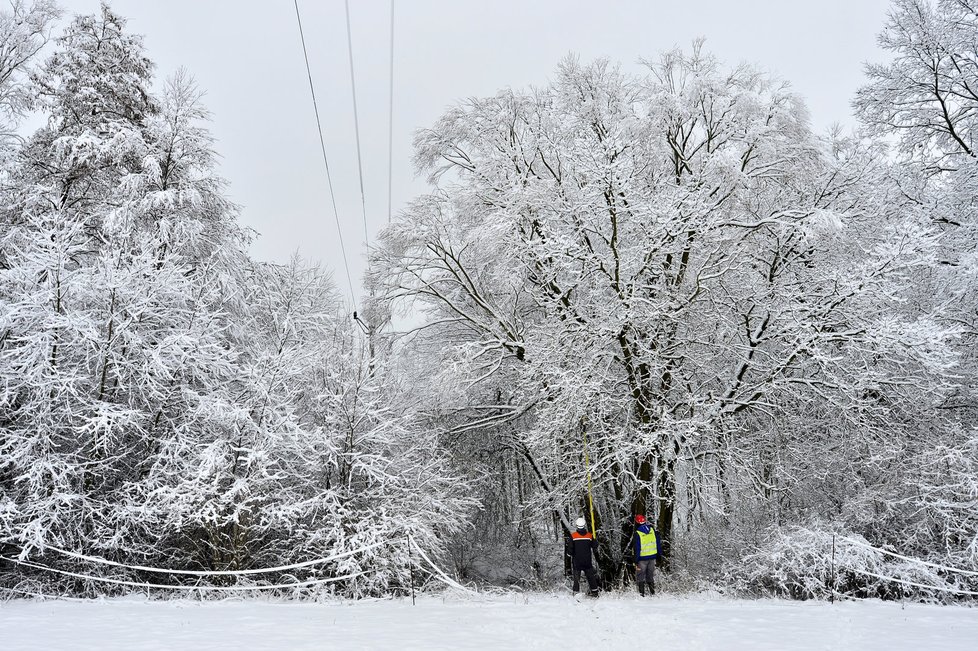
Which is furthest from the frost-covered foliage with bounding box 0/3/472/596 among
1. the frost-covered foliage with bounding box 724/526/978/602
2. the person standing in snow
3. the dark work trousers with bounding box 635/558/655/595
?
the frost-covered foliage with bounding box 724/526/978/602

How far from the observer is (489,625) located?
750 centimetres

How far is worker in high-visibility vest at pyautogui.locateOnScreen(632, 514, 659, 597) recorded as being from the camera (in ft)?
32.1

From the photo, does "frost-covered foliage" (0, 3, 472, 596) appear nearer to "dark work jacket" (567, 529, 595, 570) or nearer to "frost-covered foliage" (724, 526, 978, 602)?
"dark work jacket" (567, 529, 595, 570)

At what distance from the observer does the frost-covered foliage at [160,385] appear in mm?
9859

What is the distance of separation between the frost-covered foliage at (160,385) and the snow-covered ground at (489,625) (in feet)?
5.32

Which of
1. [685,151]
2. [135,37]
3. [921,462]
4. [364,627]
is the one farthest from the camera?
[135,37]

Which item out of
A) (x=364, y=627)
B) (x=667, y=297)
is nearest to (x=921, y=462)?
(x=667, y=297)

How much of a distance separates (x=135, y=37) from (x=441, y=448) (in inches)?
498

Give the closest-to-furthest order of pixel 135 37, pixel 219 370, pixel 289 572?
1. pixel 289 572
2. pixel 219 370
3. pixel 135 37

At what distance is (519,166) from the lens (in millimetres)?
13602

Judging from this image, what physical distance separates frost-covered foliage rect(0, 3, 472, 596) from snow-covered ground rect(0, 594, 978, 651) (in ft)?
5.32

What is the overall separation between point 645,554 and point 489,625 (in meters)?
3.50

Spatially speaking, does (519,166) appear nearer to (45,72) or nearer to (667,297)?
(667,297)

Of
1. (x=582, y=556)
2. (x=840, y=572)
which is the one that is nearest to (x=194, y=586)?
(x=582, y=556)
